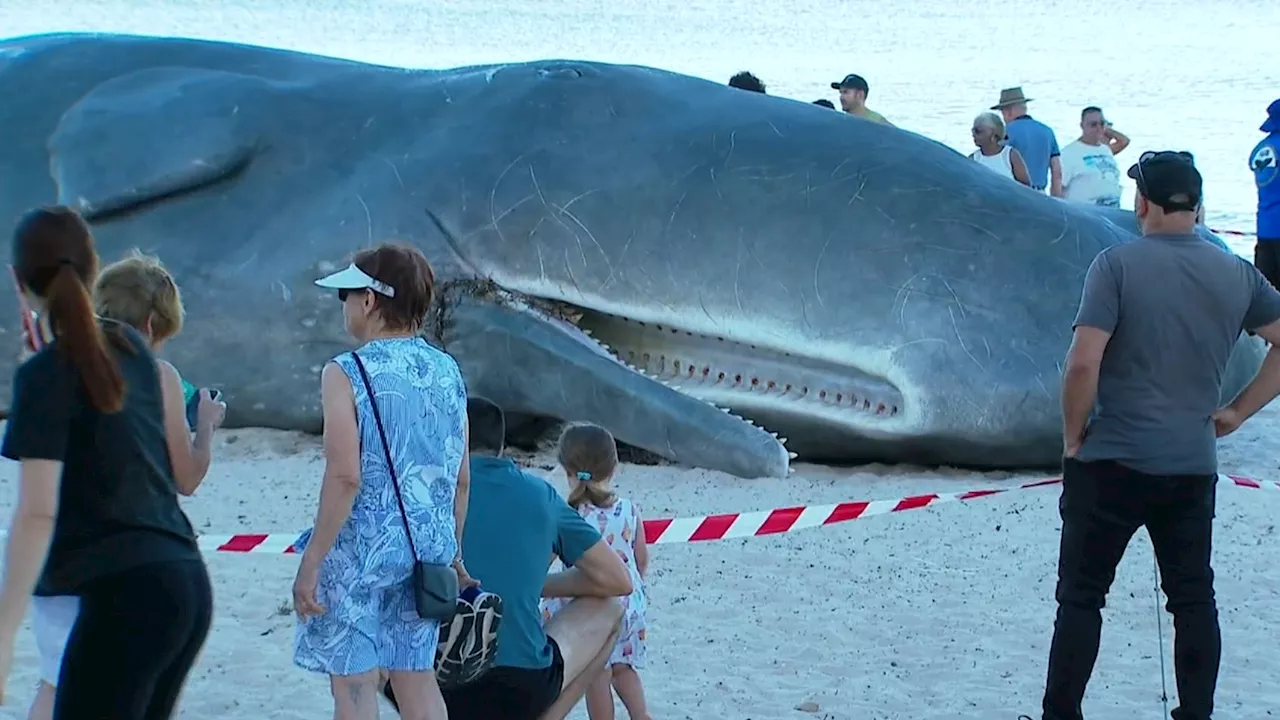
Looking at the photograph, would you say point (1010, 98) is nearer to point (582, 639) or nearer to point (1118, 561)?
point (1118, 561)

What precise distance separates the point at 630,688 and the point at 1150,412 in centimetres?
164

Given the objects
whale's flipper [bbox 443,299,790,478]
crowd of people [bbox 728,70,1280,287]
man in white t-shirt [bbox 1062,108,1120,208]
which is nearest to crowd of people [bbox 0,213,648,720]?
whale's flipper [bbox 443,299,790,478]

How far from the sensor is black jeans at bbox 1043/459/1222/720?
4637mm

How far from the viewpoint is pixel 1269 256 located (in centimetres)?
1151

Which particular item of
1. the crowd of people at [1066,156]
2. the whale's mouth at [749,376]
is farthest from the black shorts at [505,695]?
the crowd of people at [1066,156]

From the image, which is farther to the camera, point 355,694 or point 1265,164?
point 1265,164

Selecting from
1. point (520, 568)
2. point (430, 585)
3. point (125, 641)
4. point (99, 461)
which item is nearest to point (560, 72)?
point (520, 568)

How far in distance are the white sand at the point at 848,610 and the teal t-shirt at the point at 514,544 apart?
0.98 metres

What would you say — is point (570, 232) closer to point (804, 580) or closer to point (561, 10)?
point (804, 580)

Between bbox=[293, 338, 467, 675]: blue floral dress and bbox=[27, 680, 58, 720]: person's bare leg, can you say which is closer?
bbox=[293, 338, 467, 675]: blue floral dress

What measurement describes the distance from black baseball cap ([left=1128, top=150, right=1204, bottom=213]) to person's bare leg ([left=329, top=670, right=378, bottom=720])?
7.98 ft

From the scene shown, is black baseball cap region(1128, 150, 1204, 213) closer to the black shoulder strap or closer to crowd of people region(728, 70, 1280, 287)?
the black shoulder strap

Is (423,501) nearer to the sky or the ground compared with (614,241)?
nearer to the sky

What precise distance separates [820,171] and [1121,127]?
92.8 ft
